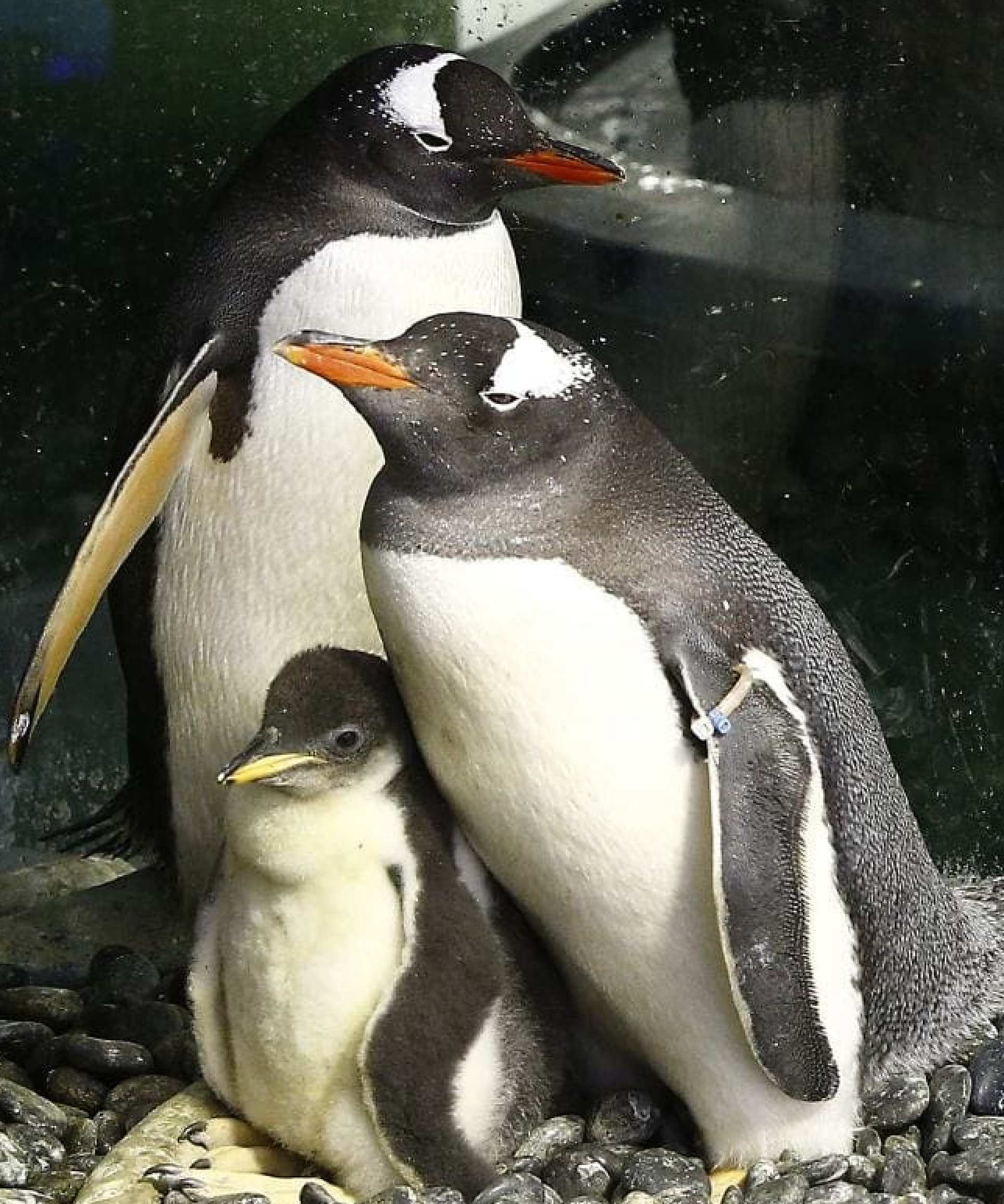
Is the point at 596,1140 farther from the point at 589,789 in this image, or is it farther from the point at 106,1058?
the point at 106,1058

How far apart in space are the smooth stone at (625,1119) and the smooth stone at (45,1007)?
37.8 inches

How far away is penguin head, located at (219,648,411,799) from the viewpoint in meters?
2.41

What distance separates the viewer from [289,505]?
297cm

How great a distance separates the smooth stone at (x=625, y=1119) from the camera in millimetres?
2676

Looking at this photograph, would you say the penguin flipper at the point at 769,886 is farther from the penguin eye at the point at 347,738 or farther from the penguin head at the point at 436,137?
the penguin head at the point at 436,137

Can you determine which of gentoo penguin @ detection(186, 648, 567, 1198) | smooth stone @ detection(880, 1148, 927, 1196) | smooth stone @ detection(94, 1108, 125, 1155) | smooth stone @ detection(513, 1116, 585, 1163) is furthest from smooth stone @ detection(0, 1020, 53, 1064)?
smooth stone @ detection(880, 1148, 927, 1196)

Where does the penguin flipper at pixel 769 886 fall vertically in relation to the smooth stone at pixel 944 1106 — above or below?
above

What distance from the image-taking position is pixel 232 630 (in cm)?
305

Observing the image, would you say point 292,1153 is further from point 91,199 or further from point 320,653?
point 91,199

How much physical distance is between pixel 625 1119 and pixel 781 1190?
0.75 feet

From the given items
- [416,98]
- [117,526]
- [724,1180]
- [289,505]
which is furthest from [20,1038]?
[416,98]

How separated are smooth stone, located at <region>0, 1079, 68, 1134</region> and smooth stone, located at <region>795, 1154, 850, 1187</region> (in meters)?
0.97

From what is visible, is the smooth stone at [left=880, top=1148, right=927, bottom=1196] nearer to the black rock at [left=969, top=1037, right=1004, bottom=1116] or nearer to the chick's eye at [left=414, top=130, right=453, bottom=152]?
the black rock at [left=969, top=1037, right=1004, bottom=1116]

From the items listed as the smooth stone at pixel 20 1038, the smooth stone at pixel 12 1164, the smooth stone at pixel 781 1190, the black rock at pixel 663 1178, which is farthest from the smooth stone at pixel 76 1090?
the smooth stone at pixel 781 1190
